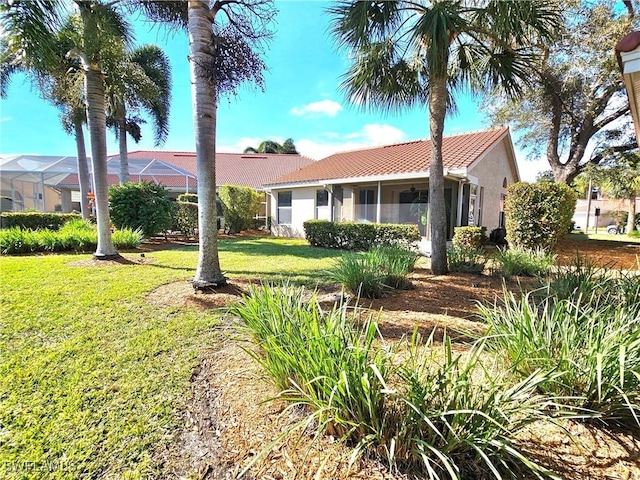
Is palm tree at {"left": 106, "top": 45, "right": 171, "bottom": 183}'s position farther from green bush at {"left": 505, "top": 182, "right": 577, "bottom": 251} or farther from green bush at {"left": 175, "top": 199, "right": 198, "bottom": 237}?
green bush at {"left": 505, "top": 182, "right": 577, "bottom": 251}

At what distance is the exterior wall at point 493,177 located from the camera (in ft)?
44.4

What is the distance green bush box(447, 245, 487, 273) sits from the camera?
7.39 meters

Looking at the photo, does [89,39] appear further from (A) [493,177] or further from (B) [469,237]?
(A) [493,177]

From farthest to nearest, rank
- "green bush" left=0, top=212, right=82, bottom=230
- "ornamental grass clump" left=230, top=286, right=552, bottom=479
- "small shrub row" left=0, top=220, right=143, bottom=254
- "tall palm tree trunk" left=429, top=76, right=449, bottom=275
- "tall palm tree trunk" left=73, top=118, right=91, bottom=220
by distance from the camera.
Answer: "tall palm tree trunk" left=73, top=118, right=91, bottom=220, "green bush" left=0, top=212, right=82, bottom=230, "small shrub row" left=0, top=220, right=143, bottom=254, "tall palm tree trunk" left=429, top=76, right=449, bottom=275, "ornamental grass clump" left=230, top=286, right=552, bottom=479

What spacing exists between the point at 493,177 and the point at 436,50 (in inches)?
440

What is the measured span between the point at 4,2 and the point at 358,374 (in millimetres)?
8462

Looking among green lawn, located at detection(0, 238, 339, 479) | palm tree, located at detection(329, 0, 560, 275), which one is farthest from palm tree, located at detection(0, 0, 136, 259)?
palm tree, located at detection(329, 0, 560, 275)

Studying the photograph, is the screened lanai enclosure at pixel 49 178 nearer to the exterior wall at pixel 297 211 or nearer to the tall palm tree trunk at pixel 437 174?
the exterior wall at pixel 297 211

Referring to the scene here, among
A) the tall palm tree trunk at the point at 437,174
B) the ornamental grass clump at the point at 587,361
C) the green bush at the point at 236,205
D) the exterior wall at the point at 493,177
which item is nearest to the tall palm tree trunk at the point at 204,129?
the ornamental grass clump at the point at 587,361

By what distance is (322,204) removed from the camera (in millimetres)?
16828

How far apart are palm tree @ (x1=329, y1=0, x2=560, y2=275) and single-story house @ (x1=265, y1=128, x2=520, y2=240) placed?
399 cm

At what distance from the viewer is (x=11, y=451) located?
204 centimetres

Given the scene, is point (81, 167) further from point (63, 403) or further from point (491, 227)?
point (491, 227)

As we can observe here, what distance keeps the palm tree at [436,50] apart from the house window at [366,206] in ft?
20.3
